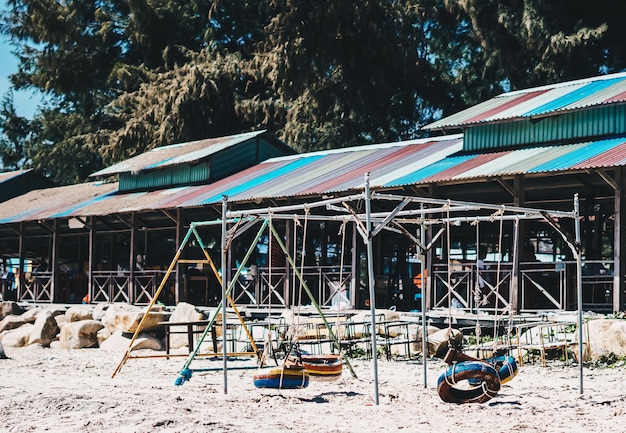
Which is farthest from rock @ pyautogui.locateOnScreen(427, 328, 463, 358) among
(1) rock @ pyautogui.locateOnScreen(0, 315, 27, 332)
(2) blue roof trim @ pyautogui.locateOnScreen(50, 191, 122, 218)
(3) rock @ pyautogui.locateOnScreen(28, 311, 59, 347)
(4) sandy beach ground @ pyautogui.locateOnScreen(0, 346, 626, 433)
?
(2) blue roof trim @ pyautogui.locateOnScreen(50, 191, 122, 218)

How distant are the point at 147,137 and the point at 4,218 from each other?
8682 mm

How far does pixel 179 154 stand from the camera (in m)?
28.1

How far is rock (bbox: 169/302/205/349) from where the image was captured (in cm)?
1995

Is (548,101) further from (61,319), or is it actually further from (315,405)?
(61,319)

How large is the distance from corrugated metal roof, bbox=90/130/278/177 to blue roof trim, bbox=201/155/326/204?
101 inches

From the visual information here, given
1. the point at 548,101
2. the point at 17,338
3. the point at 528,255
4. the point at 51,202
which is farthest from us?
the point at 51,202

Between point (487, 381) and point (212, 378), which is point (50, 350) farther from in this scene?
point (487, 381)

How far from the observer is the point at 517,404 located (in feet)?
36.1

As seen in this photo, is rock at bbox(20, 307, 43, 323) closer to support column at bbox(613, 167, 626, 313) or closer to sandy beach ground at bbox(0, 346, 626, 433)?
sandy beach ground at bbox(0, 346, 626, 433)

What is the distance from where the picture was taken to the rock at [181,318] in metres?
20.0

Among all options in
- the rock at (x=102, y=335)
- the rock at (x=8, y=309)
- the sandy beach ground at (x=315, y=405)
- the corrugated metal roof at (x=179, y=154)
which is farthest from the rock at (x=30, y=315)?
the sandy beach ground at (x=315, y=405)

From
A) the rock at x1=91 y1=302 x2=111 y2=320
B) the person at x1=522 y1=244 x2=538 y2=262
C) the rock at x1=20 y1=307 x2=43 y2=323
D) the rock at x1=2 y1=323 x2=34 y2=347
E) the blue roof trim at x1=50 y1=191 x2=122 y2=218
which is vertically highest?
the blue roof trim at x1=50 y1=191 x2=122 y2=218

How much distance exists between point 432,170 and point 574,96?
352 centimetres

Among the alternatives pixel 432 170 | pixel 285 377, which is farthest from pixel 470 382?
pixel 432 170
